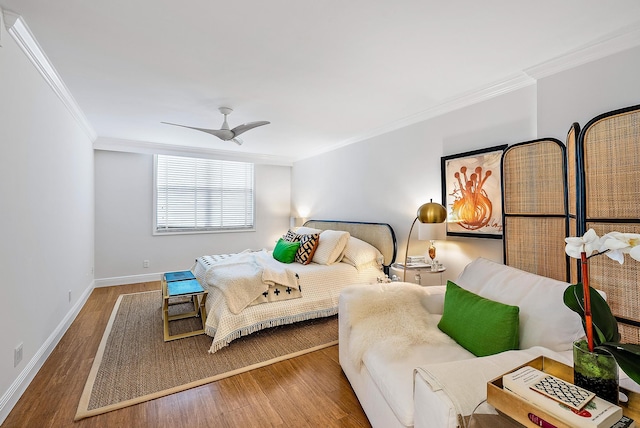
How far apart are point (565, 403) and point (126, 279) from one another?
574 centimetres

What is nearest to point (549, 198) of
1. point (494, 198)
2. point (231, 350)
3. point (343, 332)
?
point (494, 198)

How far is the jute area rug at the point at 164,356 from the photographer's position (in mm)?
2053

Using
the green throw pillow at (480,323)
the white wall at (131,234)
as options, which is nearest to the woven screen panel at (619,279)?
the green throw pillow at (480,323)

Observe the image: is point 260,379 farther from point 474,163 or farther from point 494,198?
point 474,163

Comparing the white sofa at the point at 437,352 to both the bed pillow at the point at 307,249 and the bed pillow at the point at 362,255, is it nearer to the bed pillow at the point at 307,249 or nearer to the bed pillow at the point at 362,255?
the bed pillow at the point at 362,255

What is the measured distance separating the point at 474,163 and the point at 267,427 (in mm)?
2794

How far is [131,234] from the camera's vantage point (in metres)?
4.95

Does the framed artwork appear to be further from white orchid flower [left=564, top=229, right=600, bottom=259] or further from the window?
the window

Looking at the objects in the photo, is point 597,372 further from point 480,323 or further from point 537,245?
point 537,245

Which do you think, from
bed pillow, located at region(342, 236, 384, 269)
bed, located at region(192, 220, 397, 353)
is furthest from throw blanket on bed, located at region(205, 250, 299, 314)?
bed pillow, located at region(342, 236, 384, 269)

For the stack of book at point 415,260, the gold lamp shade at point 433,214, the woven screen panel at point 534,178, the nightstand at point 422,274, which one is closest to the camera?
the woven screen panel at point 534,178

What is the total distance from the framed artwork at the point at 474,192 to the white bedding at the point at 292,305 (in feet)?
4.03

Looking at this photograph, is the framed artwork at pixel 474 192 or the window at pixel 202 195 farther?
the window at pixel 202 195

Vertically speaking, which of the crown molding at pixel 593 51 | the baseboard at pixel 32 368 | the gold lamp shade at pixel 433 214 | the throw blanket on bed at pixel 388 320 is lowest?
the baseboard at pixel 32 368
